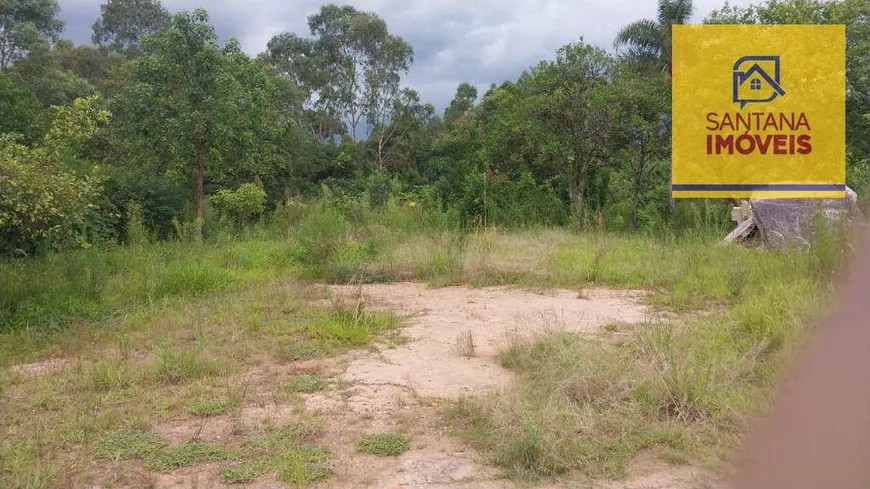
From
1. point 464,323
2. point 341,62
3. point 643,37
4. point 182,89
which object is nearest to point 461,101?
point 341,62

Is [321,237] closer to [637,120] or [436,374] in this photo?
[436,374]

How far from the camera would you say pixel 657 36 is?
626 inches

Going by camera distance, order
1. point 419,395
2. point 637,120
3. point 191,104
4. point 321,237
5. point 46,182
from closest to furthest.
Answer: point 419,395 → point 46,182 → point 321,237 → point 191,104 → point 637,120

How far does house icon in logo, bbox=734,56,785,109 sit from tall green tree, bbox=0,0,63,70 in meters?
21.4

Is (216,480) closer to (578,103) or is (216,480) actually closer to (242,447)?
(242,447)

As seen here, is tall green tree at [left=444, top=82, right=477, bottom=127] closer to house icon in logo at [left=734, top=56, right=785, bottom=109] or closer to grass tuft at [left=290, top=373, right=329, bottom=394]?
house icon in logo at [left=734, top=56, right=785, bottom=109]

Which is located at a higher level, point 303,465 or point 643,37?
point 643,37

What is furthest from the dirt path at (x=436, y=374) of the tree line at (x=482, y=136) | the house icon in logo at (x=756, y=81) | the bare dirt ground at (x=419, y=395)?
the house icon in logo at (x=756, y=81)

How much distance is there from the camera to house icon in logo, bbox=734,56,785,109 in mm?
10383

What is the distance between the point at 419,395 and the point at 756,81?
31.9 feet

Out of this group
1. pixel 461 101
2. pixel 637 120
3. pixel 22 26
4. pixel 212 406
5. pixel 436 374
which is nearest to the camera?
pixel 212 406

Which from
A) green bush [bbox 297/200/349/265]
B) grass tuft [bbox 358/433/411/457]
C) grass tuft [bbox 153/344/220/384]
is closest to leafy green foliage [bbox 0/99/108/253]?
grass tuft [bbox 153/344/220/384]

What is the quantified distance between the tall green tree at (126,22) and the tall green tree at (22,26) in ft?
28.0

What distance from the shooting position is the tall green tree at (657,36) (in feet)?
51.4
